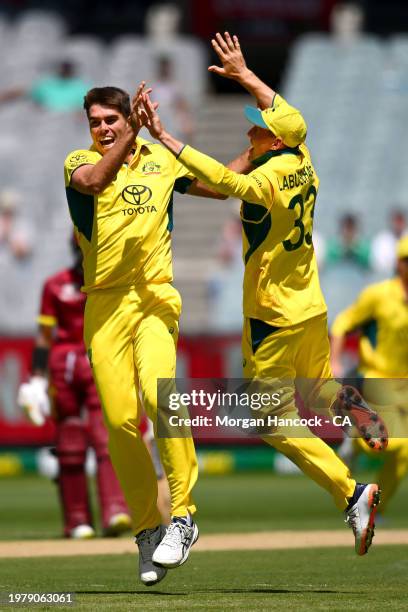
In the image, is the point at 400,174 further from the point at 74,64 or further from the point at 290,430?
the point at 290,430

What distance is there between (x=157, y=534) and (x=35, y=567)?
1.38 metres

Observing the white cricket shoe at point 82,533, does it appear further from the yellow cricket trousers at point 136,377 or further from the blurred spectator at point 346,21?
the blurred spectator at point 346,21

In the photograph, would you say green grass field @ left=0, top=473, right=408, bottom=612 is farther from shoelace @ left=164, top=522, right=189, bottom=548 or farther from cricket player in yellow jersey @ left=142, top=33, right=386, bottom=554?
cricket player in yellow jersey @ left=142, top=33, right=386, bottom=554

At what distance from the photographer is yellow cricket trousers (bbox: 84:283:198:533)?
27.5 feet

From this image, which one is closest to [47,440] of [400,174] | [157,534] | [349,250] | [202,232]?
[349,250]

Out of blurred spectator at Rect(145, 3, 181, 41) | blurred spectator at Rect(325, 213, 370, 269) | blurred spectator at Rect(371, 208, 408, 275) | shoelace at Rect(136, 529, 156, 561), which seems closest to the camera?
shoelace at Rect(136, 529, 156, 561)

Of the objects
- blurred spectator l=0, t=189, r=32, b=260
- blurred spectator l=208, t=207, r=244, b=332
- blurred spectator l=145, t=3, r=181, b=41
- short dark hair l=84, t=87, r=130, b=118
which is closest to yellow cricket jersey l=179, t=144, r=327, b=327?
short dark hair l=84, t=87, r=130, b=118

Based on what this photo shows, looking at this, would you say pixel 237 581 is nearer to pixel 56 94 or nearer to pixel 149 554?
pixel 149 554

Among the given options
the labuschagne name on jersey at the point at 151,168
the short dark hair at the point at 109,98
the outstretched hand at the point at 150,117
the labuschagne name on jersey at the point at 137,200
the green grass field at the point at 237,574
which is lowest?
the green grass field at the point at 237,574

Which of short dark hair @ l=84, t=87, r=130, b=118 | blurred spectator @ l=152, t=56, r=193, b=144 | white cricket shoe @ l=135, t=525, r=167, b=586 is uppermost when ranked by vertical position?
short dark hair @ l=84, t=87, r=130, b=118

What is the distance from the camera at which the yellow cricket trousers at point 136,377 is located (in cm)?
838

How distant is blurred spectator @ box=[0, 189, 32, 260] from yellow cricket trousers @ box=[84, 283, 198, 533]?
13.3 m

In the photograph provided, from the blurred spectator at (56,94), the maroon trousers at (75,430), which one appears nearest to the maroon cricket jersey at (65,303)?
the maroon trousers at (75,430)

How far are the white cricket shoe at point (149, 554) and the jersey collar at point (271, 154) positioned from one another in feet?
6.82
